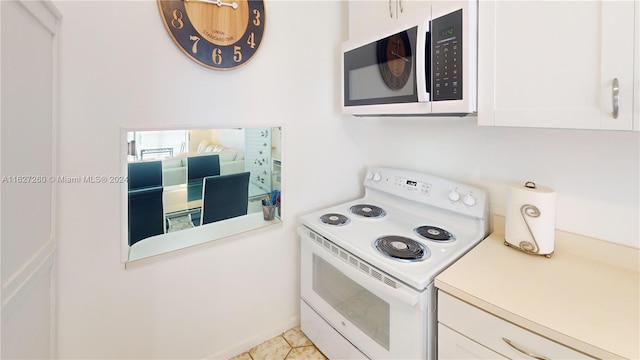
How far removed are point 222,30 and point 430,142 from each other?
4.17ft

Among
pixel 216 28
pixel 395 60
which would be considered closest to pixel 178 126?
pixel 216 28

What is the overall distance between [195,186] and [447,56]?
1.29 m

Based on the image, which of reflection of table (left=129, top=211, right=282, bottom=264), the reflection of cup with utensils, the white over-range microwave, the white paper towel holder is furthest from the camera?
the reflection of cup with utensils

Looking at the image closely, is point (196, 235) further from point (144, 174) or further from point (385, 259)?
point (385, 259)

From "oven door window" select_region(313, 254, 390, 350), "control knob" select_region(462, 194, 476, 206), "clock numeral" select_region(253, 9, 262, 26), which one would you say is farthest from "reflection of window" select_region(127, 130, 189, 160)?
"control knob" select_region(462, 194, 476, 206)

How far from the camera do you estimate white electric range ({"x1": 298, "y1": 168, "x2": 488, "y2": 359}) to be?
1099mm

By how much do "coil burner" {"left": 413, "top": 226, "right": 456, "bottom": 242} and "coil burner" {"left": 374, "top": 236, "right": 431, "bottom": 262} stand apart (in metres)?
0.10

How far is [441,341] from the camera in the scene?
3.46 feet

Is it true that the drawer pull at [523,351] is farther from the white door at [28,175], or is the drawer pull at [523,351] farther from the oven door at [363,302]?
the white door at [28,175]

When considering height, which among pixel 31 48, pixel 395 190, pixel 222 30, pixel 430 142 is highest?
pixel 222 30

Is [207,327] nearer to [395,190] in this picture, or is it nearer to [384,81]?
[395,190]

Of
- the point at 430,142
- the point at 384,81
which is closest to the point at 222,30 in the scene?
the point at 384,81

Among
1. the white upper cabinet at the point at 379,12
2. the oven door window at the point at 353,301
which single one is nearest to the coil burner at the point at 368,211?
the oven door window at the point at 353,301

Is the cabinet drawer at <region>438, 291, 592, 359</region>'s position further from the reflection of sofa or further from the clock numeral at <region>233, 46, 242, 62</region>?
the clock numeral at <region>233, 46, 242, 62</region>
